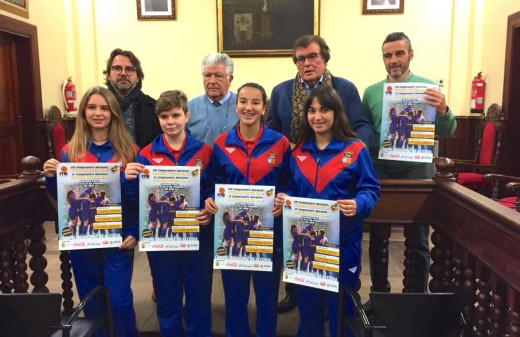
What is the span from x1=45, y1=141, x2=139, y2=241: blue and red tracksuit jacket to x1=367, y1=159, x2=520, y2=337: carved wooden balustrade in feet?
4.04

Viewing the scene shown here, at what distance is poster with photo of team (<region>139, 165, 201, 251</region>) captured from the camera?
200 cm

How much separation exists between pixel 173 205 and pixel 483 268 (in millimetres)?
1367

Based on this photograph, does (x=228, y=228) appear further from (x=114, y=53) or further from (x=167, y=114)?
(x=114, y=53)

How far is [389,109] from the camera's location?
2.20 meters

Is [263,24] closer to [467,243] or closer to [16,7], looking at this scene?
[16,7]

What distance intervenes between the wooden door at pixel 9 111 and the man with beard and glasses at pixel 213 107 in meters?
3.99

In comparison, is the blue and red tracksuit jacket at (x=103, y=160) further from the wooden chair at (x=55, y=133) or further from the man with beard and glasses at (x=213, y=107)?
the wooden chair at (x=55, y=133)

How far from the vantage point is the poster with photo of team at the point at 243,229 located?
1945mm

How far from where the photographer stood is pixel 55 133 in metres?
5.64

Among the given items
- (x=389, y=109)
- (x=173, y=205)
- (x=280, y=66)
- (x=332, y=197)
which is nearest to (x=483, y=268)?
(x=332, y=197)

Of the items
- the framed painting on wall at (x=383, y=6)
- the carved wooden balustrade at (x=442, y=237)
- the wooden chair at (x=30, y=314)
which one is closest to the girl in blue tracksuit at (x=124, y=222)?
the carved wooden balustrade at (x=442, y=237)

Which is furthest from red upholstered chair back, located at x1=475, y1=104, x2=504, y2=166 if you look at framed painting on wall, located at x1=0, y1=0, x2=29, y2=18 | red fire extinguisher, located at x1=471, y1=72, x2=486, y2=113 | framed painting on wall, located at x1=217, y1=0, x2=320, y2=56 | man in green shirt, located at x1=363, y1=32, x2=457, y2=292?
framed painting on wall, located at x1=0, y1=0, x2=29, y2=18

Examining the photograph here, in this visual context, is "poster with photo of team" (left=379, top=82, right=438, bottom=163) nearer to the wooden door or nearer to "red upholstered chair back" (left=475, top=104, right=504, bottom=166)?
"red upholstered chair back" (left=475, top=104, right=504, bottom=166)

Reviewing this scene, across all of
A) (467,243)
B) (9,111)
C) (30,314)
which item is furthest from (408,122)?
(9,111)
